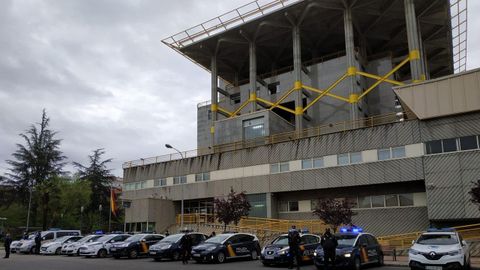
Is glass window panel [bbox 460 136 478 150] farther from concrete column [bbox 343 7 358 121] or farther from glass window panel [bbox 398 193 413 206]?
concrete column [bbox 343 7 358 121]

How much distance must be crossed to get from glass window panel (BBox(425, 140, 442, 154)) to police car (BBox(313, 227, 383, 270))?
1505 cm

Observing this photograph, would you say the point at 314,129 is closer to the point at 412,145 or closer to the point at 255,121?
the point at 255,121

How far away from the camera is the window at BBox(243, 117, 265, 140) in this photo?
46062 mm

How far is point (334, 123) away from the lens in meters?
45.9

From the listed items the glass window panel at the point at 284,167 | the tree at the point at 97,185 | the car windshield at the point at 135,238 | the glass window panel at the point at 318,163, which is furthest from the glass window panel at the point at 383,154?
the tree at the point at 97,185

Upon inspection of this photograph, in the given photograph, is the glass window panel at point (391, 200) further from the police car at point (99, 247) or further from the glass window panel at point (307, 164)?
the police car at point (99, 247)

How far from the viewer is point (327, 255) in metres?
16.9

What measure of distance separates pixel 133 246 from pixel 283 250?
10305 millimetres

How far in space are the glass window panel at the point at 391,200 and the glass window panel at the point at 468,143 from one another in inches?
252

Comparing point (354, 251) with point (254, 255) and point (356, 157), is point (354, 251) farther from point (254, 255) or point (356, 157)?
point (356, 157)

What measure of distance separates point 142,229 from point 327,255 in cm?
3322

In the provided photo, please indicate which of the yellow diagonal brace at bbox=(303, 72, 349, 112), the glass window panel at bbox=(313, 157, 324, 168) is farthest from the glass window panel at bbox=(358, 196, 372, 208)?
the yellow diagonal brace at bbox=(303, 72, 349, 112)

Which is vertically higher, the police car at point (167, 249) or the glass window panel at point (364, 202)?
the glass window panel at point (364, 202)

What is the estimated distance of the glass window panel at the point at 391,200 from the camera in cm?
3458
